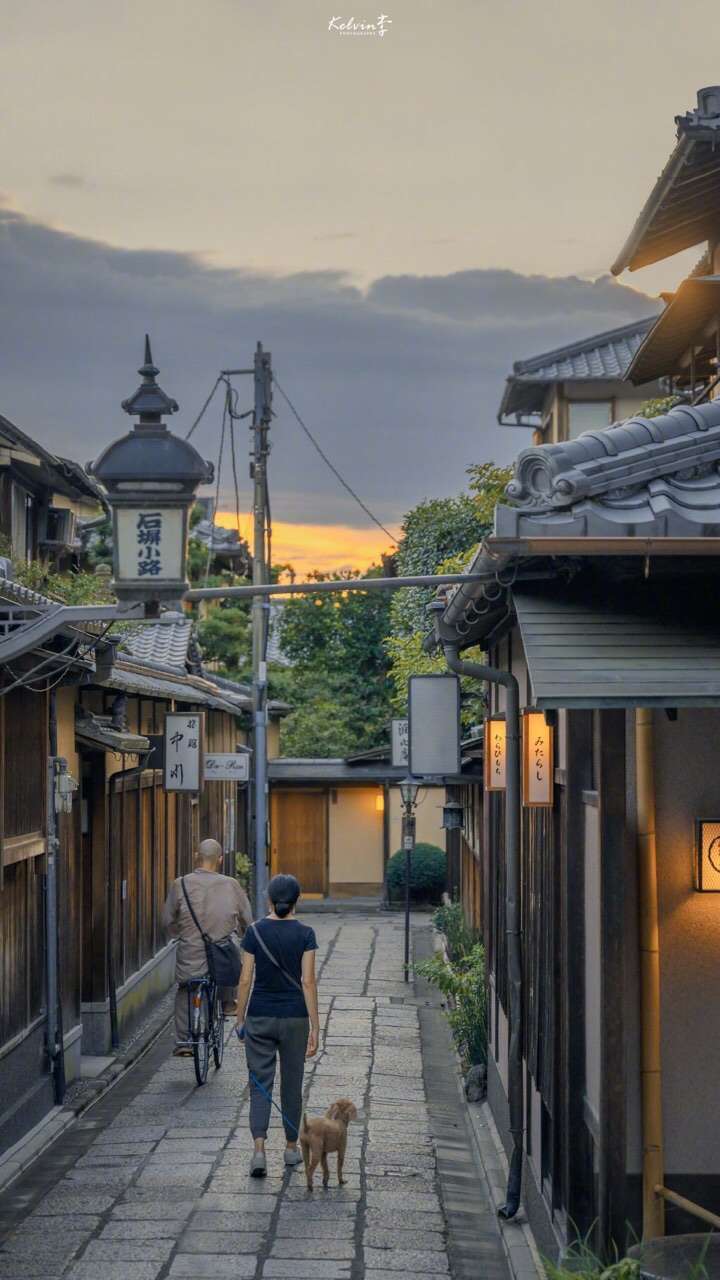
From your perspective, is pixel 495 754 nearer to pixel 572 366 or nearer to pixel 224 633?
pixel 572 366

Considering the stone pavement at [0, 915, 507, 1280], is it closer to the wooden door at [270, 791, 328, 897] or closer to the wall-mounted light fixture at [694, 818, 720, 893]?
the wall-mounted light fixture at [694, 818, 720, 893]

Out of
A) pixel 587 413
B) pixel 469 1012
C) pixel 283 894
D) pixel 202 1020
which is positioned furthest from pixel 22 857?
pixel 587 413

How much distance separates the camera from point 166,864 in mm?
22875

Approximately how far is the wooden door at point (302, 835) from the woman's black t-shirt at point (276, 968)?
31.1 meters

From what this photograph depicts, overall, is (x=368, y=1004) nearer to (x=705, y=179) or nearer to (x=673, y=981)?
(x=705, y=179)

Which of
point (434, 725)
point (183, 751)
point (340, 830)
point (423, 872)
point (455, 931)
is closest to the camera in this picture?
point (434, 725)

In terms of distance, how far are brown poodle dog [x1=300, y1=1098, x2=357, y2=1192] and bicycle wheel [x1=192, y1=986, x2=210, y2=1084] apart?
13.1 ft

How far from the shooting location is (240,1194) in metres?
10.6

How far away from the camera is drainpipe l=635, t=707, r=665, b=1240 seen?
7.43 metres

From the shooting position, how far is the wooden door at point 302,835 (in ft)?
137

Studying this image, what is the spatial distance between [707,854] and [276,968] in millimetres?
4087

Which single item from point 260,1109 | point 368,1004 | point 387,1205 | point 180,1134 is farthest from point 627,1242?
point 368,1004

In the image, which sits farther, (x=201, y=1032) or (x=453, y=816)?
(x=453, y=816)

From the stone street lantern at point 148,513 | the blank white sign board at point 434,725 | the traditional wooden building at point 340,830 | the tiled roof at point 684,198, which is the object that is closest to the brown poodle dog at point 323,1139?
the stone street lantern at point 148,513
